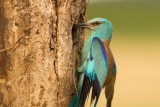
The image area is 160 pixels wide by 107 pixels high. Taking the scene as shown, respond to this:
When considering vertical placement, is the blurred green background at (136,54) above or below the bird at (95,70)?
below

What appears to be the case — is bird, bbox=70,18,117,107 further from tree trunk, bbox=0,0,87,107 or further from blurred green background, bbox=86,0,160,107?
blurred green background, bbox=86,0,160,107

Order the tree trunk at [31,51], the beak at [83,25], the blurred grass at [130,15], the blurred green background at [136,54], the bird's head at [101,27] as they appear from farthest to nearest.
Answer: the blurred grass at [130,15]
the blurred green background at [136,54]
the bird's head at [101,27]
the beak at [83,25]
the tree trunk at [31,51]

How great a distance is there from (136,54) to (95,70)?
628 centimetres

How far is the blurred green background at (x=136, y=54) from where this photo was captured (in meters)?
10.6

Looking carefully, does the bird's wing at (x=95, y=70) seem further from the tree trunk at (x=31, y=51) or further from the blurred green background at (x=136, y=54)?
the blurred green background at (x=136, y=54)

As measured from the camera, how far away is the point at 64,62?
5898 mm

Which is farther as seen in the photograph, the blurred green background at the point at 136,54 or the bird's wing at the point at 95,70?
the blurred green background at the point at 136,54

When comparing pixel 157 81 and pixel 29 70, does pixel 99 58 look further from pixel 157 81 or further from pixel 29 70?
pixel 157 81

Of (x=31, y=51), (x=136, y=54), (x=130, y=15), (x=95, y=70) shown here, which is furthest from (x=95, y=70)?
(x=130, y=15)

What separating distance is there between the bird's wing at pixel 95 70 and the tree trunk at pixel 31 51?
19 centimetres

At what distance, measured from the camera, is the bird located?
581 cm

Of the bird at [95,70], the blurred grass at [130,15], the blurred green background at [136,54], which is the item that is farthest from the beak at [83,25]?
the blurred grass at [130,15]

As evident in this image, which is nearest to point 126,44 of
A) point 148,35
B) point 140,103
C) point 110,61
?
point 148,35

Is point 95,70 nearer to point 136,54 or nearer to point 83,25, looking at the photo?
point 83,25
